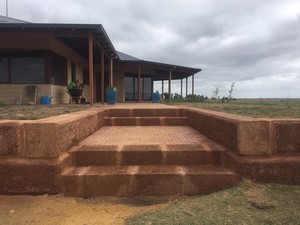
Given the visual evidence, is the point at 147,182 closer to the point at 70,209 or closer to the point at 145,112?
the point at 70,209

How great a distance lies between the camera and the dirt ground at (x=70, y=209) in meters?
2.46

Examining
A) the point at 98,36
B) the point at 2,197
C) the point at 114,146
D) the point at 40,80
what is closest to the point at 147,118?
the point at 114,146

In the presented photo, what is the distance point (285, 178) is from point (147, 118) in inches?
151

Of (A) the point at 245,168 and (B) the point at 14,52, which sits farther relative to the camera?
(B) the point at 14,52

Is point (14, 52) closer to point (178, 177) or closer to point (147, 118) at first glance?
point (147, 118)

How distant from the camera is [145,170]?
3.22 m

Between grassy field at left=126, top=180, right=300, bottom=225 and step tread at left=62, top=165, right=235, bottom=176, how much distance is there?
38 centimetres

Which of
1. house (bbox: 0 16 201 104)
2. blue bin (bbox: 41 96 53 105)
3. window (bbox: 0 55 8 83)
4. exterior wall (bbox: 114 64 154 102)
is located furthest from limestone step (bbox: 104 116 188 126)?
exterior wall (bbox: 114 64 154 102)

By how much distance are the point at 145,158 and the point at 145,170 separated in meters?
0.30

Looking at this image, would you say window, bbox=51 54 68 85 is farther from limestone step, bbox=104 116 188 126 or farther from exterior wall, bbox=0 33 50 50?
limestone step, bbox=104 116 188 126

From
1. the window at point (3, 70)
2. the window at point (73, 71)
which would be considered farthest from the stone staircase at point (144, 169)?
the window at point (73, 71)

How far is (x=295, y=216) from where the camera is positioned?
2.25 metres

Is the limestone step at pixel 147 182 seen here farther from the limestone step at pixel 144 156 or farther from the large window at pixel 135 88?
the large window at pixel 135 88

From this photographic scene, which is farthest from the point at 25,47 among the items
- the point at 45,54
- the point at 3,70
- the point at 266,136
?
the point at 266,136
